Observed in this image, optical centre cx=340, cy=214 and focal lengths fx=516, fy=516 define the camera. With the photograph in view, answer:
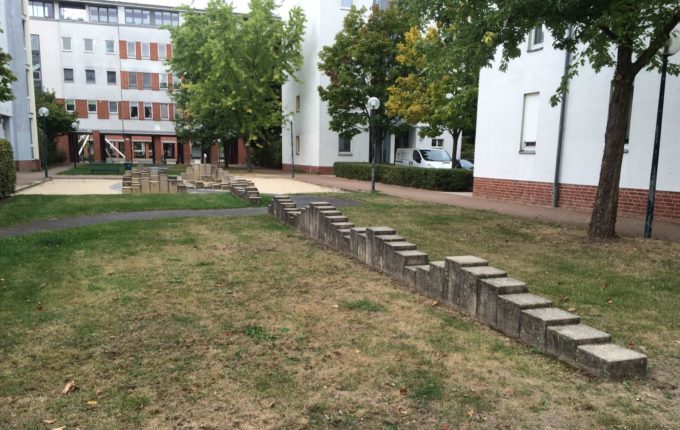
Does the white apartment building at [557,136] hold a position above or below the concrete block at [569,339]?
above

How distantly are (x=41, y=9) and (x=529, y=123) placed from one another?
51910mm

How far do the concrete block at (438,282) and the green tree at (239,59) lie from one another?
31.1 m

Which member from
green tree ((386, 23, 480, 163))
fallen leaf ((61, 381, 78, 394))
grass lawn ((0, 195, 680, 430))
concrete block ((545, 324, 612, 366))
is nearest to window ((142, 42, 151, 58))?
green tree ((386, 23, 480, 163))

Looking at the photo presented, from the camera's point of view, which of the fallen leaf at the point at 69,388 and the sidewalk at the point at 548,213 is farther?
the sidewalk at the point at 548,213

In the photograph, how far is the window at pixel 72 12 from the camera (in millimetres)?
50938

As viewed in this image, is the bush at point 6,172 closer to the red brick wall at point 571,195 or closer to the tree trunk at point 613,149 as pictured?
the red brick wall at point 571,195

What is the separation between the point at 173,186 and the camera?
61.5 feet

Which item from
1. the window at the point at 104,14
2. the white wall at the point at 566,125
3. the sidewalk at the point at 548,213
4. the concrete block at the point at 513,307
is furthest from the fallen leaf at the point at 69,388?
the window at the point at 104,14

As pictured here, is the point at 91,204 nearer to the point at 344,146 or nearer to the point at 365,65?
the point at 365,65

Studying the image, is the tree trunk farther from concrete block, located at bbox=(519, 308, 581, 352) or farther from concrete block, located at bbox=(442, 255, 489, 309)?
concrete block, located at bbox=(519, 308, 581, 352)

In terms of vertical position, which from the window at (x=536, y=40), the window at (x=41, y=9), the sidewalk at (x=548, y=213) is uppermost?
the window at (x=41, y=9)

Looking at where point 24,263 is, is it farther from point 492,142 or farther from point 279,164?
point 279,164

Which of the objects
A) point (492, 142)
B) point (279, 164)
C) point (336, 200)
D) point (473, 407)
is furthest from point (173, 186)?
point (279, 164)

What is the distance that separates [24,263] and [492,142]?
14.7 m
